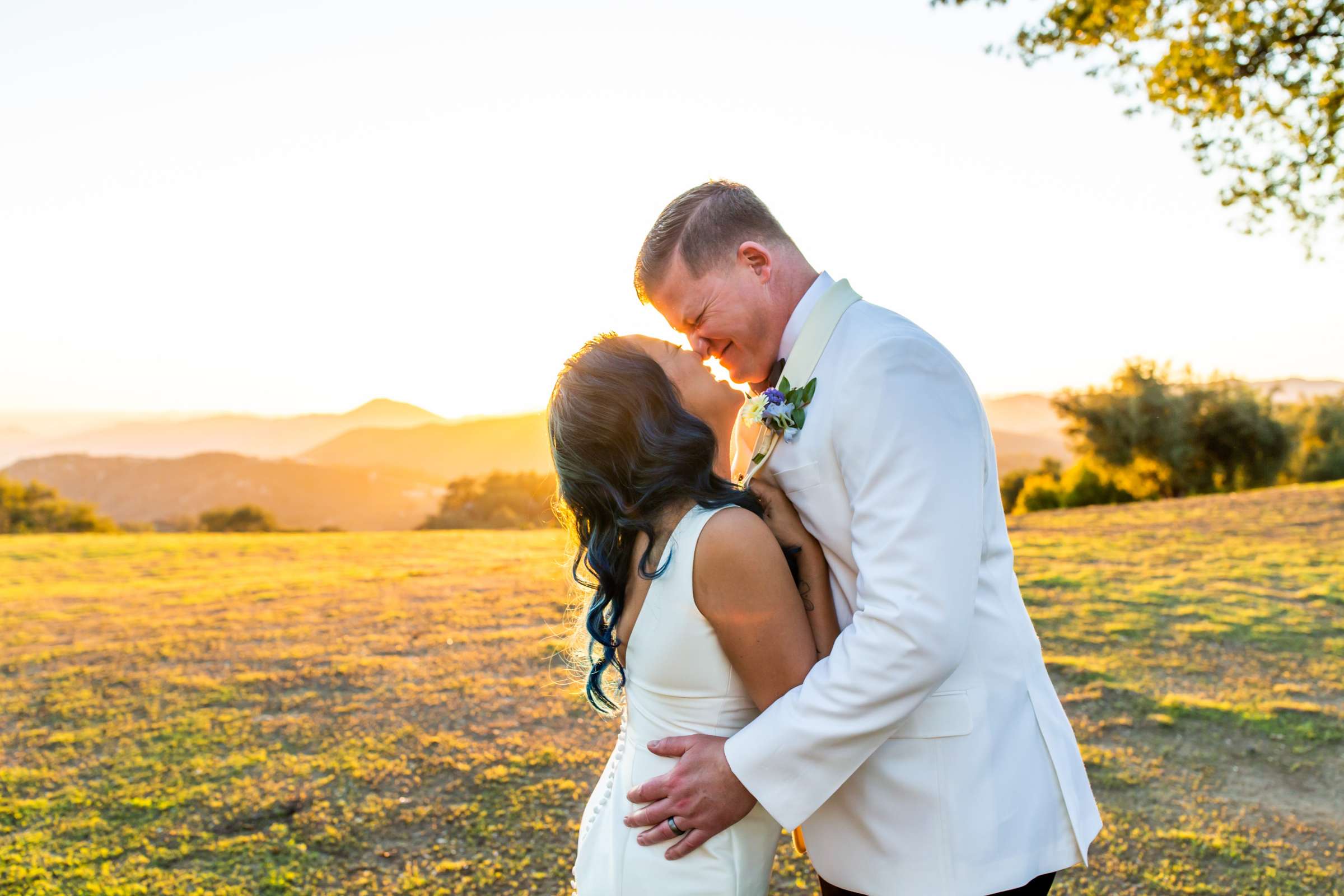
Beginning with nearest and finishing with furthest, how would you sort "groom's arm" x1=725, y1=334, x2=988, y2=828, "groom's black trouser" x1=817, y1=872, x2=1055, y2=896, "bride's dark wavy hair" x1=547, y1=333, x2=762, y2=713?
1. "groom's arm" x1=725, y1=334, x2=988, y2=828
2. "groom's black trouser" x1=817, y1=872, x2=1055, y2=896
3. "bride's dark wavy hair" x1=547, y1=333, x2=762, y2=713

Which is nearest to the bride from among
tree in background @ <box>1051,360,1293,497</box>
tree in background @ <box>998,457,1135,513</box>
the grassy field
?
the grassy field

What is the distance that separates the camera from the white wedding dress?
6.72ft

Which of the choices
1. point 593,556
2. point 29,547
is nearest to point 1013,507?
point 29,547

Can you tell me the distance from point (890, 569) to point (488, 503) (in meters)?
27.3

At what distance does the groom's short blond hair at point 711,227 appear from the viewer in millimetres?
2191

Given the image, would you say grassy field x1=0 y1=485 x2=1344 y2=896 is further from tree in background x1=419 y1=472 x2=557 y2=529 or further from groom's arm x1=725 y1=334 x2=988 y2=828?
tree in background x1=419 y1=472 x2=557 y2=529

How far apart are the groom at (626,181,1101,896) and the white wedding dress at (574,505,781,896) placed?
0.24 feet

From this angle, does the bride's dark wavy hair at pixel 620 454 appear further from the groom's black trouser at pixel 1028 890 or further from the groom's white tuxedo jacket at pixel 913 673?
the groom's black trouser at pixel 1028 890

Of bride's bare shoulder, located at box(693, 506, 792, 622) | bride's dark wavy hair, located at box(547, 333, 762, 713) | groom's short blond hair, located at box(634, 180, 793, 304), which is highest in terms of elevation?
groom's short blond hair, located at box(634, 180, 793, 304)

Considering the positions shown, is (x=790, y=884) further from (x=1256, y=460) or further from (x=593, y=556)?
(x=1256, y=460)

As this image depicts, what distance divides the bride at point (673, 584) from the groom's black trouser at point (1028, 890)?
187mm

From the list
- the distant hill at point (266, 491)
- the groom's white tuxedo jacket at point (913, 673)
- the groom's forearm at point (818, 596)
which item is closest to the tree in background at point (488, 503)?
the distant hill at point (266, 491)

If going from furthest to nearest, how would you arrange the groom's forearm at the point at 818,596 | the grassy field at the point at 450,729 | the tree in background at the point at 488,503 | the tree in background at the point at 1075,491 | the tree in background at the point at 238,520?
the tree in background at the point at 238,520 → the tree in background at the point at 488,503 → the tree in background at the point at 1075,491 → the grassy field at the point at 450,729 → the groom's forearm at the point at 818,596

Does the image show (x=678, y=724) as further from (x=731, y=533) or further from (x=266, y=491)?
(x=266, y=491)
